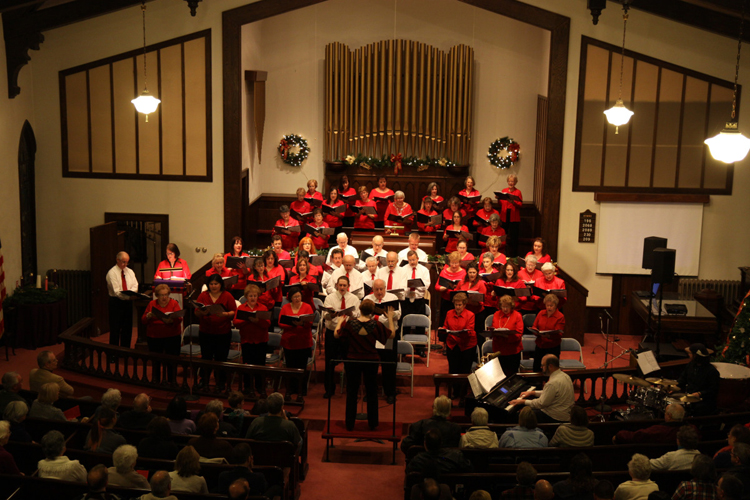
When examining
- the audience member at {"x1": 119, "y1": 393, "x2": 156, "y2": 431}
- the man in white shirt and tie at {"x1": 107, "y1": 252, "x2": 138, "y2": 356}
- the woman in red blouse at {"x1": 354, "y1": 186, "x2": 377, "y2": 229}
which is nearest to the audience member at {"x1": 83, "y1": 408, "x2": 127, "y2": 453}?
the audience member at {"x1": 119, "y1": 393, "x2": 156, "y2": 431}

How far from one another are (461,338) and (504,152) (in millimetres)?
6775

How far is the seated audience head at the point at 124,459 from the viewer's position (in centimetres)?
568

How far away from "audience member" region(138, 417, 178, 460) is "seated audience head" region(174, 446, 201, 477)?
595 millimetres

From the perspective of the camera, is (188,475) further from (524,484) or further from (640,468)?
(640,468)

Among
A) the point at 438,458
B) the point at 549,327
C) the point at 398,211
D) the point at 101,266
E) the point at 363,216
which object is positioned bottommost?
the point at 438,458

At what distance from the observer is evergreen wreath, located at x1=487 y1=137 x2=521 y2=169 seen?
1506cm

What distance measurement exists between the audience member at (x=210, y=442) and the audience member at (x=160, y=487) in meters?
0.85

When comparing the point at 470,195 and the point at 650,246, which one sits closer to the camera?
the point at 650,246

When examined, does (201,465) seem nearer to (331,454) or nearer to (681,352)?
(331,454)

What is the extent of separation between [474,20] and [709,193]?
5.45 m

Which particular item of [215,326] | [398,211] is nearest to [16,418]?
[215,326]

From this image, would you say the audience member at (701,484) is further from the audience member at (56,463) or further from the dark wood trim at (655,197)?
the dark wood trim at (655,197)

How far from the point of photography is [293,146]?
15.4m

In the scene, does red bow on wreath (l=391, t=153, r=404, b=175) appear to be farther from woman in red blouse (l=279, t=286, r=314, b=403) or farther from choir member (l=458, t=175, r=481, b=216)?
woman in red blouse (l=279, t=286, r=314, b=403)
